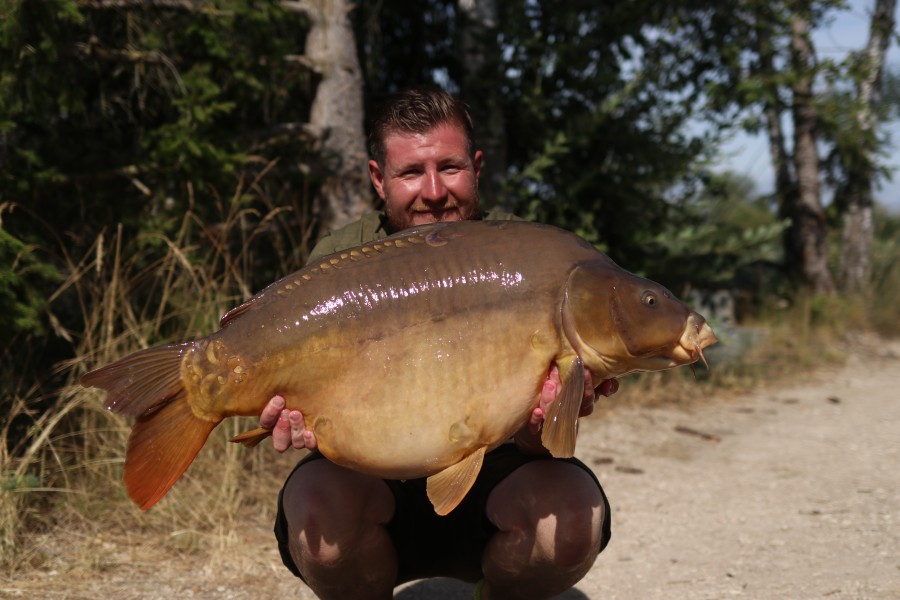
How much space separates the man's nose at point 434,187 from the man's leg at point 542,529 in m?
0.73

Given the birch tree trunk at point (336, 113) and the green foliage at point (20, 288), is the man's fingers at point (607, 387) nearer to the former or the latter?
the green foliage at point (20, 288)

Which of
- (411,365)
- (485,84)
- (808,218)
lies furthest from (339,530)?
(808,218)

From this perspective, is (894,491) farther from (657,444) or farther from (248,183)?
(248,183)

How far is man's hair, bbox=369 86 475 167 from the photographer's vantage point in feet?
7.43

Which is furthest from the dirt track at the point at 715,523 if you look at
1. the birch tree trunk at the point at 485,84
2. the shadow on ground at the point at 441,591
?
the birch tree trunk at the point at 485,84

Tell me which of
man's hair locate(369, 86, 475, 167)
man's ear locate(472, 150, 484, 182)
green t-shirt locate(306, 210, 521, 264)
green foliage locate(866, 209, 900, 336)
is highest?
man's hair locate(369, 86, 475, 167)

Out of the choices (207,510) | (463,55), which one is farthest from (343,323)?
(463,55)

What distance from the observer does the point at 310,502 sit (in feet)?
6.75

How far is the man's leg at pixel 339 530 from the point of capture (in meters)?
2.04

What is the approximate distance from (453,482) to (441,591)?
1264 millimetres

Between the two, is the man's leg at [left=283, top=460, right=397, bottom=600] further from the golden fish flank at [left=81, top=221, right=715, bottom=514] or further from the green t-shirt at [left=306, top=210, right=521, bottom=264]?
the green t-shirt at [left=306, top=210, right=521, bottom=264]

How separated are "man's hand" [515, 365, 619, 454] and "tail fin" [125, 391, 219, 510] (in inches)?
27.3

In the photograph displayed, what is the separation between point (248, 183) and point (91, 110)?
0.85m

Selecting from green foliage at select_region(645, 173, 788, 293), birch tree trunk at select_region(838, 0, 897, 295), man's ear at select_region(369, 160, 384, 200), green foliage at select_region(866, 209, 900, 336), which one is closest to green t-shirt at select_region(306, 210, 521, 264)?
man's ear at select_region(369, 160, 384, 200)
